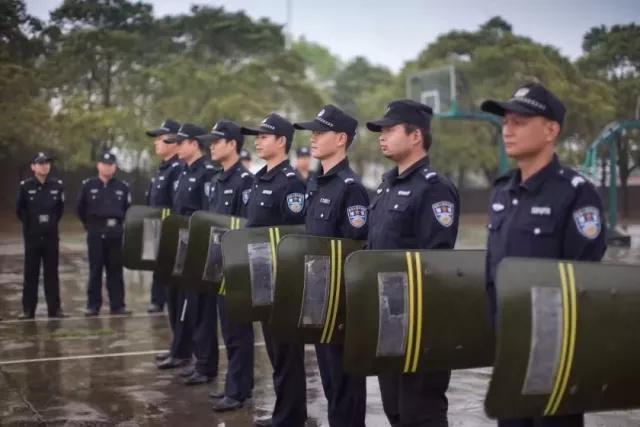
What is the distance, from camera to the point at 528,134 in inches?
127

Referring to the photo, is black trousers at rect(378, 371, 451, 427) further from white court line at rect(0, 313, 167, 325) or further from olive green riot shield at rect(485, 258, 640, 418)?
white court line at rect(0, 313, 167, 325)

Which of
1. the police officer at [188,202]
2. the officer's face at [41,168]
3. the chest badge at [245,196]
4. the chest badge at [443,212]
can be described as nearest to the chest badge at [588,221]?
the chest badge at [443,212]

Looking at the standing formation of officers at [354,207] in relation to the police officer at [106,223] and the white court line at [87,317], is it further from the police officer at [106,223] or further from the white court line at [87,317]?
the white court line at [87,317]

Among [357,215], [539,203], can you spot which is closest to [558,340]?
[539,203]

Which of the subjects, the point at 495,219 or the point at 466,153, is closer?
the point at 495,219

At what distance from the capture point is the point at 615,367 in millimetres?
2889

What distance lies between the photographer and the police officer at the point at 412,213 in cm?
378

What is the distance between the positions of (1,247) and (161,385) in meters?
9.92

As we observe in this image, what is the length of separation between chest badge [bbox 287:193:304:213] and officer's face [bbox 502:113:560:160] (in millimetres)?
1971

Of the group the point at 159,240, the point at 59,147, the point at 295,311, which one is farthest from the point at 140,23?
the point at 295,311

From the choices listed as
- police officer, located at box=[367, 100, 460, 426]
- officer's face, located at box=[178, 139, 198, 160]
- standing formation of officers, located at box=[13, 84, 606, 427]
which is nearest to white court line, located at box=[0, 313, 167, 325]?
standing formation of officers, located at box=[13, 84, 606, 427]

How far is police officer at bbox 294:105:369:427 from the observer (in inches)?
172

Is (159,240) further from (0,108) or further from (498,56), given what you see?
(498,56)

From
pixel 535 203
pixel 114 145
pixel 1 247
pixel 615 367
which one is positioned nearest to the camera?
pixel 615 367
